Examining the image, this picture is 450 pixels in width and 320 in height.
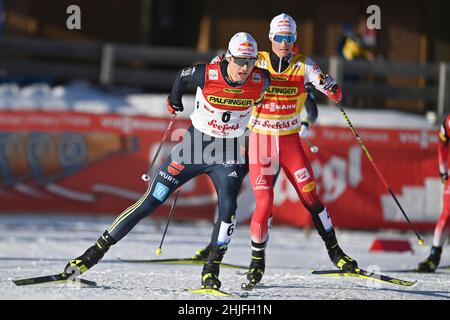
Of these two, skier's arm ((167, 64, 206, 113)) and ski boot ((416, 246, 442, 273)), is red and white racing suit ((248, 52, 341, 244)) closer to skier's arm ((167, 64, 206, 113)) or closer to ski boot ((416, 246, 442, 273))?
skier's arm ((167, 64, 206, 113))

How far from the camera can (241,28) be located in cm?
1972

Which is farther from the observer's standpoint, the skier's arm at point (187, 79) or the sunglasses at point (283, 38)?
the sunglasses at point (283, 38)

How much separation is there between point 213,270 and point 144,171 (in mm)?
6082

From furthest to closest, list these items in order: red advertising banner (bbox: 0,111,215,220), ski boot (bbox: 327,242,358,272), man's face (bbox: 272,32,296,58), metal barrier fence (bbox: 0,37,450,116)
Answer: metal barrier fence (bbox: 0,37,450,116), red advertising banner (bbox: 0,111,215,220), man's face (bbox: 272,32,296,58), ski boot (bbox: 327,242,358,272)

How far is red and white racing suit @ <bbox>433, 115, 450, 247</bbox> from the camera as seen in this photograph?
9.81m

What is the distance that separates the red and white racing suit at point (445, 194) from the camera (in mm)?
9813

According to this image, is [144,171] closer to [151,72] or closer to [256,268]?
[151,72]

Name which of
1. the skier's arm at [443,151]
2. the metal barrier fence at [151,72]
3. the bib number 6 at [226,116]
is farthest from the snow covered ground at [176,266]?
the metal barrier fence at [151,72]

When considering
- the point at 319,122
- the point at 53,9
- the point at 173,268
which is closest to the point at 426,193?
the point at 319,122

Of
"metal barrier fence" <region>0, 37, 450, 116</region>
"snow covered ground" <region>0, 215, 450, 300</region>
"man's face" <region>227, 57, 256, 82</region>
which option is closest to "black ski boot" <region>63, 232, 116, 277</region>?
"snow covered ground" <region>0, 215, 450, 300</region>

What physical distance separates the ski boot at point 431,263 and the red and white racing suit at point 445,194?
0.22ft

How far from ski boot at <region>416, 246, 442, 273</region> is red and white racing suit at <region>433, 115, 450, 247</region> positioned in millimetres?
68

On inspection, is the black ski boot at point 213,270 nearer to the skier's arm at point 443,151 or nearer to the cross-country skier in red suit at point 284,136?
the cross-country skier in red suit at point 284,136
